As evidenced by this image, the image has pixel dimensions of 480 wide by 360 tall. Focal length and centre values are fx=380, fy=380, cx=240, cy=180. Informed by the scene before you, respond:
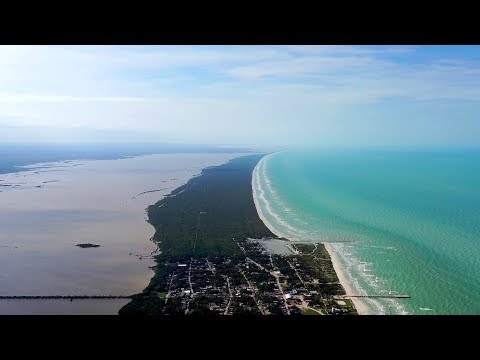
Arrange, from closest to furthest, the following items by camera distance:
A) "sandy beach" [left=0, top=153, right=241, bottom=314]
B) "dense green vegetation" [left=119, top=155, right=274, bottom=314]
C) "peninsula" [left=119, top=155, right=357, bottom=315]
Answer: "peninsula" [left=119, top=155, right=357, bottom=315] → "sandy beach" [left=0, top=153, right=241, bottom=314] → "dense green vegetation" [left=119, top=155, right=274, bottom=314]

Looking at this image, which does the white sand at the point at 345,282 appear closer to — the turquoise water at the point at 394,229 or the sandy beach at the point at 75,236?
the turquoise water at the point at 394,229

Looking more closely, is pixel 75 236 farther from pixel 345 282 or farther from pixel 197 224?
pixel 345 282

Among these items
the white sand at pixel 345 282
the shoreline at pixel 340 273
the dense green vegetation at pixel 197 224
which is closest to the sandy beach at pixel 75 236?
the dense green vegetation at pixel 197 224

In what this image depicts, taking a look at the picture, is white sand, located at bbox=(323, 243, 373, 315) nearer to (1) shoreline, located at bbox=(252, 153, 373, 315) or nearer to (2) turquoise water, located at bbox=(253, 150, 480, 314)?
(1) shoreline, located at bbox=(252, 153, 373, 315)

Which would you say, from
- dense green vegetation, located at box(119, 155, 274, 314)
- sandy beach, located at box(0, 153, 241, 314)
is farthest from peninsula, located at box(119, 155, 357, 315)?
sandy beach, located at box(0, 153, 241, 314)

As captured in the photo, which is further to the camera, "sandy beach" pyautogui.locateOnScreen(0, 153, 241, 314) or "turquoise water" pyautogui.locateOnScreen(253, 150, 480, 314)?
"sandy beach" pyautogui.locateOnScreen(0, 153, 241, 314)

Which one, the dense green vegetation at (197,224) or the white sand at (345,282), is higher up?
the dense green vegetation at (197,224)
